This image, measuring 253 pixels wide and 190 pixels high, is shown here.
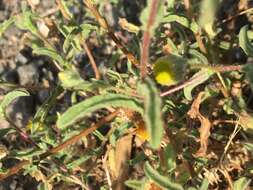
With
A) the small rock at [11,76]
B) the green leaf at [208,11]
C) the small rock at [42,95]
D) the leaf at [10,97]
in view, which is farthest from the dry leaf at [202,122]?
the small rock at [11,76]

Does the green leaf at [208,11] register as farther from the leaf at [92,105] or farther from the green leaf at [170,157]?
the green leaf at [170,157]

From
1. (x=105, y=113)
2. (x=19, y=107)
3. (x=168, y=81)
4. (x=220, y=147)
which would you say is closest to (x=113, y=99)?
(x=168, y=81)

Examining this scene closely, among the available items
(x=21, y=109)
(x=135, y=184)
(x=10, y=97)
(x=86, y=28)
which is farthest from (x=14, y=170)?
(x=21, y=109)

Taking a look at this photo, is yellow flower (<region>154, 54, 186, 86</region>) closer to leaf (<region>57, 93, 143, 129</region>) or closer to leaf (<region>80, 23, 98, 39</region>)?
leaf (<region>57, 93, 143, 129</region>)

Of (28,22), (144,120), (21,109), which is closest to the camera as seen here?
(144,120)

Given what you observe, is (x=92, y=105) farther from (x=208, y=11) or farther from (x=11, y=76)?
(x=11, y=76)

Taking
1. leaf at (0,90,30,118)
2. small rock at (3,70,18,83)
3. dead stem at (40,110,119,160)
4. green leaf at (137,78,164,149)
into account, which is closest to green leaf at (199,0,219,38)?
green leaf at (137,78,164,149)

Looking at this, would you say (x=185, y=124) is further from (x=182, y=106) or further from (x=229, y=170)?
(x=229, y=170)
